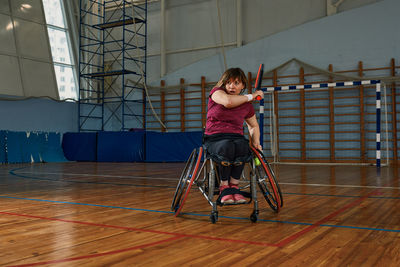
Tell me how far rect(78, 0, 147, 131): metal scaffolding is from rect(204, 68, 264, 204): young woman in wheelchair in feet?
33.8

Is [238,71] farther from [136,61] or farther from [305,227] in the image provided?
[136,61]

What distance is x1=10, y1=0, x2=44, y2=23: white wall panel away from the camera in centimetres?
1202

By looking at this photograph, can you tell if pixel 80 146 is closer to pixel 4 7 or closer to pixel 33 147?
pixel 33 147

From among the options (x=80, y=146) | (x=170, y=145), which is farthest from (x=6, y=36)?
(x=170, y=145)

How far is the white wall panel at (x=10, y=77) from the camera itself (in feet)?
37.0

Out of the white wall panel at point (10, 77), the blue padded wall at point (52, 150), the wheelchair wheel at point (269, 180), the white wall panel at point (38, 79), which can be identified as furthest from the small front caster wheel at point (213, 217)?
the white wall panel at point (38, 79)

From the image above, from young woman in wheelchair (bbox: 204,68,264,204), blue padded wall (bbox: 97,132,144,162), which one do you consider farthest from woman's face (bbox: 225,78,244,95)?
blue padded wall (bbox: 97,132,144,162)

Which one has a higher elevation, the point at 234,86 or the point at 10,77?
the point at 10,77

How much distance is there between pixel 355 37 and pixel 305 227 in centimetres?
893

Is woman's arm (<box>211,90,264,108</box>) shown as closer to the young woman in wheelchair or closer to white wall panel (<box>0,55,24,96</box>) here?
the young woman in wheelchair

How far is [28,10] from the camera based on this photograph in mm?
12367

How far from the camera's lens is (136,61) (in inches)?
526

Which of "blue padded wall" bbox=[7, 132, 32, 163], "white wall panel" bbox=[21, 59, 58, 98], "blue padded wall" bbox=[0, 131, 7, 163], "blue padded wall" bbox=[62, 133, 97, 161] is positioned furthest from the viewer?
"white wall panel" bbox=[21, 59, 58, 98]

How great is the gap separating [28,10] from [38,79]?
6.97 feet
